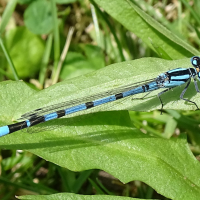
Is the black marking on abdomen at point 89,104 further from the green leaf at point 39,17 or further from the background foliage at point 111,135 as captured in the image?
the green leaf at point 39,17

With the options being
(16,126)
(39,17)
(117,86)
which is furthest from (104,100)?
(39,17)

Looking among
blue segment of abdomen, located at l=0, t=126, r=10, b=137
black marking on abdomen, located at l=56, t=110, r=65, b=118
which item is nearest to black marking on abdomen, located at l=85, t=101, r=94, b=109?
black marking on abdomen, located at l=56, t=110, r=65, b=118

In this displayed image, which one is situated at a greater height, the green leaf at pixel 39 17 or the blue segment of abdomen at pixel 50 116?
the green leaf at pixel 39 17

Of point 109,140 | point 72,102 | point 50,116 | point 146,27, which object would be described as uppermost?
point 146,27

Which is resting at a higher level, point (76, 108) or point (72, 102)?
point (72, 102)

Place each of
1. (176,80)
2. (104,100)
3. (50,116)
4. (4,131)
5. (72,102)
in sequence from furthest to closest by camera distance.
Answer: (176,80) < (104,100) < (50,116) < (72,102) < (4,131)

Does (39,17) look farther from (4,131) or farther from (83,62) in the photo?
(4,131)

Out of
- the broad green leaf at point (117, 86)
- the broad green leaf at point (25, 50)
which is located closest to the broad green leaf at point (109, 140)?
the broad green leaf at point (117, 86)
